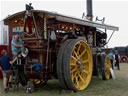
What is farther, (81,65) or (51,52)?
(81,65)

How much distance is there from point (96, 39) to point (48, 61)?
3.45 metres

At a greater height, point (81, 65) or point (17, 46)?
point (17, 46)

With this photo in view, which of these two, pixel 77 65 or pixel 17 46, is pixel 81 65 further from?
pixel 17 46

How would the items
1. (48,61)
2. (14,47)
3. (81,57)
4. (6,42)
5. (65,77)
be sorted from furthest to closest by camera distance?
(6,42) < (81,57) < (14,47) < (48,61) < (65,77)

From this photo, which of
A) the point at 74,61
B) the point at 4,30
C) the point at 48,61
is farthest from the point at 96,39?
the point at 4,30

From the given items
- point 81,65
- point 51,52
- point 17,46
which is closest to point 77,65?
point 81,65

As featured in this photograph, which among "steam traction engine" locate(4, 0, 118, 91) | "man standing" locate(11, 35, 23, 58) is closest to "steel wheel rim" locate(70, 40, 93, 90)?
"steam traction engine" locate(4, 0, 118, 91)

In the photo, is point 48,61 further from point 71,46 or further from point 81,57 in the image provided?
point 81,57

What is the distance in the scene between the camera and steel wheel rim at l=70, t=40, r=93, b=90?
5.34 m

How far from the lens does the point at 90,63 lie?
19.5 feet

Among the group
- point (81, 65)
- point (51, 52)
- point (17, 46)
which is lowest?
point (81, 65)

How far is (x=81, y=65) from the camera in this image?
5559mm

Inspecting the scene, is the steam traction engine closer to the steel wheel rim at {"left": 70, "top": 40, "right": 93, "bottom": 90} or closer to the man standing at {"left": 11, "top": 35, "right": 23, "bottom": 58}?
the steel wheel rim at {"left": 70, "top": 40, "right": 93, "bottom": 90}

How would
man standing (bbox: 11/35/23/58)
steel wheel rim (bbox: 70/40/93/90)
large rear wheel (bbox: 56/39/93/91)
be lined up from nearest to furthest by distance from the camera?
large rear wheel (bbox: 56/39/93/91) → steel wheel rim (bbox: 70/40/93/90) → man standing (bbox: 11/35/23/58)
